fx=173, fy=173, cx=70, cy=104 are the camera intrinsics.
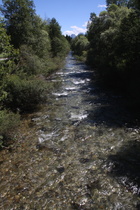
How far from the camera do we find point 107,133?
29.8 ft

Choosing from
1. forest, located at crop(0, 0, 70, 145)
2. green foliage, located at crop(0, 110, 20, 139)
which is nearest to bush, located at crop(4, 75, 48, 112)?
forest, located at crop(0, 0, 70, 145)

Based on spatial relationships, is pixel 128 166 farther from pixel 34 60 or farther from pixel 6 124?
pixel 34 60

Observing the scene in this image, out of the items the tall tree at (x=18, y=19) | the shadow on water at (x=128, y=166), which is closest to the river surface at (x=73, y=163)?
the shadow on water at (x=128, y=166)

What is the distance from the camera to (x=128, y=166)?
6.55 metres

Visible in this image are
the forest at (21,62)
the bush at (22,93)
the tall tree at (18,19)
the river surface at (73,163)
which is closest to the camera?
the river surface at (73,163)

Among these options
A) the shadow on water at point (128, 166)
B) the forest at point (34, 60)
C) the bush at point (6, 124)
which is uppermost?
the forest at point (34, 60)

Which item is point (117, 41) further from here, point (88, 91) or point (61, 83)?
point (61, 83)

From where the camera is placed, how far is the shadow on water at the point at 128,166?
18.8ft

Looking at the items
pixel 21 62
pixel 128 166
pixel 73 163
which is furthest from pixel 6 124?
pixel 21 62

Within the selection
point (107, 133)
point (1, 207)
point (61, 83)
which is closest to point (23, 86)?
point (107, 133)

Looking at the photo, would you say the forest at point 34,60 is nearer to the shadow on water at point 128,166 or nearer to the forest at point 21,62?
the forest at point 21,62

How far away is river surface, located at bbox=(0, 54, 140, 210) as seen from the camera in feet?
17.1

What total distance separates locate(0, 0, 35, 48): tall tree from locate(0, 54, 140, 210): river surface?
12.4 metres

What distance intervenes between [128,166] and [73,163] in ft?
6.88
